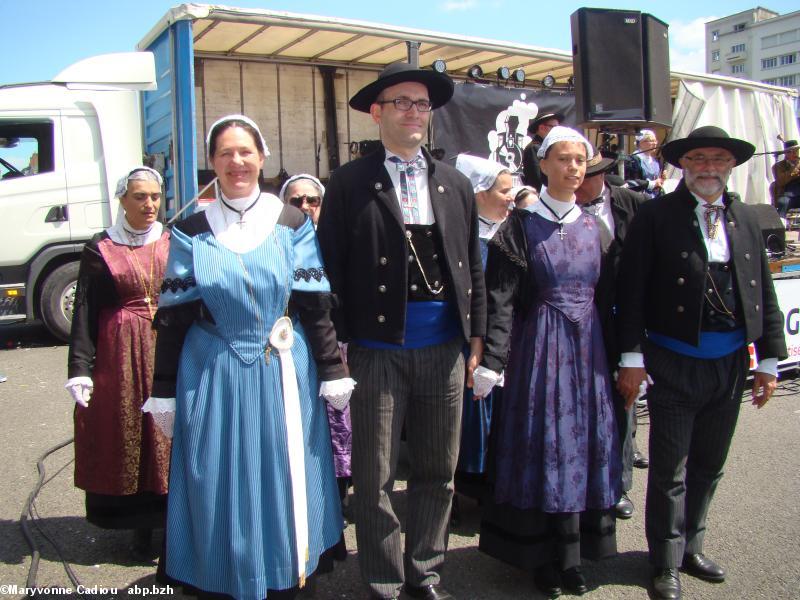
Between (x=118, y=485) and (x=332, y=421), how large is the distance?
0.97m

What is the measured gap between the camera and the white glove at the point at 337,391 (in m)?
2.26

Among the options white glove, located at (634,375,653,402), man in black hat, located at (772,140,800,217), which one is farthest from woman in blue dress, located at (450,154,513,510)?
man in black hat, located at (772,140,800,217)

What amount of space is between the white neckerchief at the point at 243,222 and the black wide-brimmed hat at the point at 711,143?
1607 mm

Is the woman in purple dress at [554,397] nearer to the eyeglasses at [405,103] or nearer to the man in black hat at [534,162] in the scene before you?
the eyeglasses at [405,103]

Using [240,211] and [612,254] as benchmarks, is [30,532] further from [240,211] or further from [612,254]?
[612,254]

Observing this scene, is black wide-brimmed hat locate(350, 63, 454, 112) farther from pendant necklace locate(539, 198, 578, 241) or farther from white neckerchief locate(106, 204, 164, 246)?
white neckerchief locate(106, 204, 164, 246)

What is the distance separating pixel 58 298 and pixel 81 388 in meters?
4.95

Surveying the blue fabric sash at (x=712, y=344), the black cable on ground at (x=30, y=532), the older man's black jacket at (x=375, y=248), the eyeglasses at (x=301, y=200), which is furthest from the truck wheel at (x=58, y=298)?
the blue fabric sash at (x=712, y=344)

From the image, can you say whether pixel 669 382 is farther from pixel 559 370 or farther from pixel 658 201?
pixel 658 201

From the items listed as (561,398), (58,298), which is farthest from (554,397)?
(58,298)

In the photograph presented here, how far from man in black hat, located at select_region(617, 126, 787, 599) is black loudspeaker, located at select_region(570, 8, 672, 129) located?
2.74 meters

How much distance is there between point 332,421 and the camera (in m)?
3.17

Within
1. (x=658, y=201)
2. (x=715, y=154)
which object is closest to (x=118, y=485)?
(x=658, y=201)

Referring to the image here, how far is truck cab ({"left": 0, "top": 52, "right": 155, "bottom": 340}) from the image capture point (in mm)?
6965
